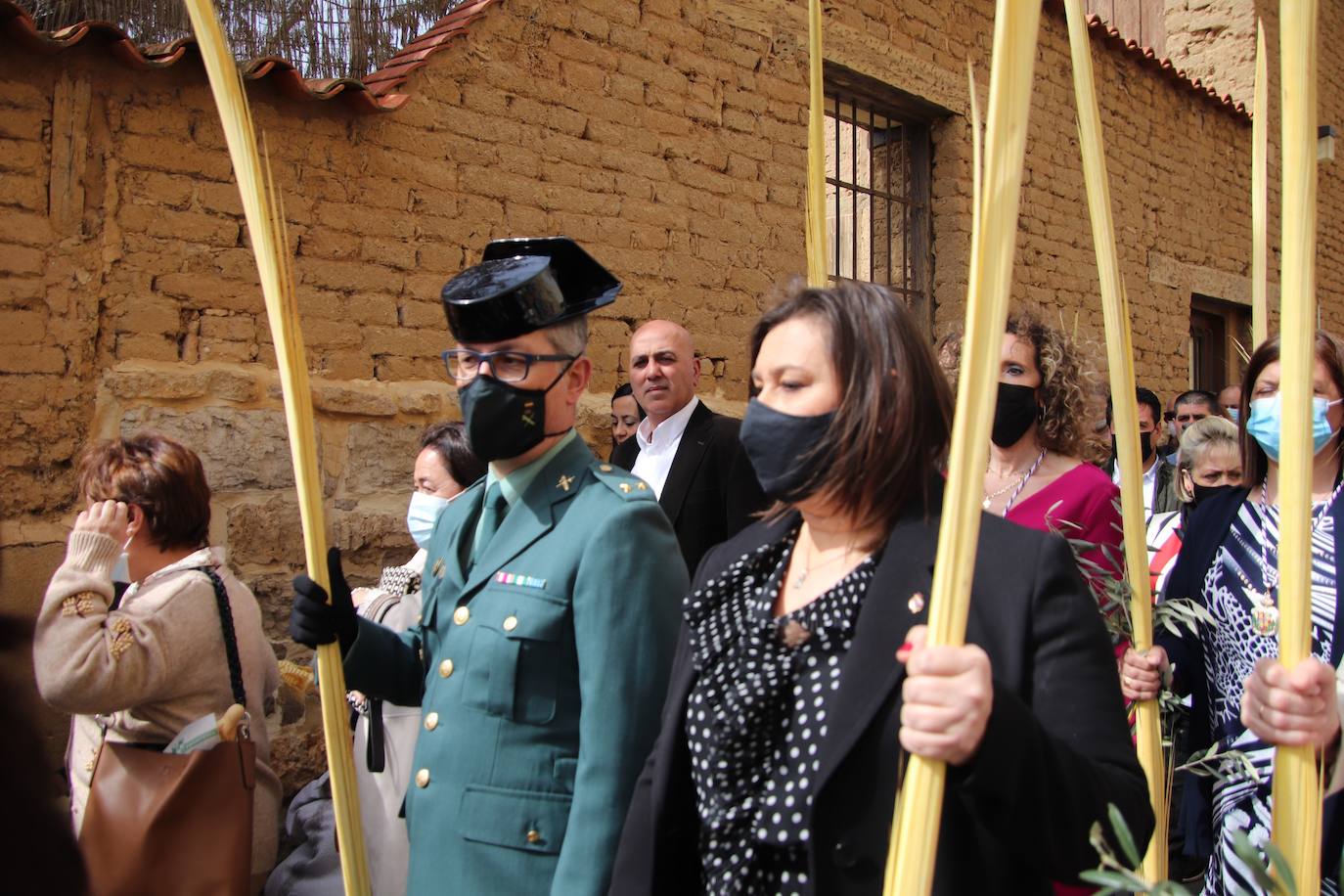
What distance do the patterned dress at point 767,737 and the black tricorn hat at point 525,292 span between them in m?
0.72

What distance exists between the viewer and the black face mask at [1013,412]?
2.77 meters

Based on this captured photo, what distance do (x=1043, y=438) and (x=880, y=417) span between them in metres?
1.58

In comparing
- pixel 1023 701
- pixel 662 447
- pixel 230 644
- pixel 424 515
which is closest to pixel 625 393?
pixel 662 447

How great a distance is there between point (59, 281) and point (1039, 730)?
12.4 feet

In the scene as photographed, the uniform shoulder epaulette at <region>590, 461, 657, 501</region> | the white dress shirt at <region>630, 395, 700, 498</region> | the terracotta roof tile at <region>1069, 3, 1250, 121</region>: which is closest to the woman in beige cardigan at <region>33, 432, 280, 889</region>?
the uniform shoulder epaulette at <region>590, 461, 657, 501</region>

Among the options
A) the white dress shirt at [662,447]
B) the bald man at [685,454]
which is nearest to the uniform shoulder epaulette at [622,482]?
the bald man at [685,454]

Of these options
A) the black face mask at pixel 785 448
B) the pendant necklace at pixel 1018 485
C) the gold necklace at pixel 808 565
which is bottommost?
the gold necklace at pixel 808 565

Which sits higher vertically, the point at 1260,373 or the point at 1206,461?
the point at 1260,373

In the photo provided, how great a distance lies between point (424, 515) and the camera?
3.11 m

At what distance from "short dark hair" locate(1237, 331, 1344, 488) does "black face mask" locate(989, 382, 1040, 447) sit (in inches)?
19.8

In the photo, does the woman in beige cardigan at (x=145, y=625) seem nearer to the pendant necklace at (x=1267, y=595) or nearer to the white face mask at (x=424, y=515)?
the white face mask at (x=424, y=515)

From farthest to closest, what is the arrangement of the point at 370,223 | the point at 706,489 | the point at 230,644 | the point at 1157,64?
1. the point at 1157,64
2. the point at 370,223
3. the point at 706,489
4. the point at 230,644

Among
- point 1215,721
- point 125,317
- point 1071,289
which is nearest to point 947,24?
point 1071,289

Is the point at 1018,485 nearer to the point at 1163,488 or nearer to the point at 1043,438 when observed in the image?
the point at 1043,438
